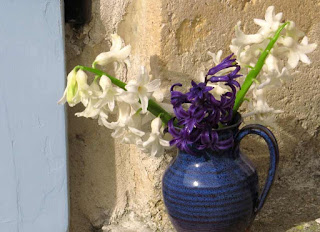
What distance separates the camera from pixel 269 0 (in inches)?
53.8

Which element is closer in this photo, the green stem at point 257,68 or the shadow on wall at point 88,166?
the green stem at point 257,68

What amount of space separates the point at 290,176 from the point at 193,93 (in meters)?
0.53

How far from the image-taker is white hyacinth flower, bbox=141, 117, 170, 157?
46.2 inches

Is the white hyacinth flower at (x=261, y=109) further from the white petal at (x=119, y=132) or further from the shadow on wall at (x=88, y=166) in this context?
the shadow on wall at (x=88, y=166)

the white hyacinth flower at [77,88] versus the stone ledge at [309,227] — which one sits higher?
the white hyacinth flower at [77,88]

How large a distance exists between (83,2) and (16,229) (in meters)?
0.55

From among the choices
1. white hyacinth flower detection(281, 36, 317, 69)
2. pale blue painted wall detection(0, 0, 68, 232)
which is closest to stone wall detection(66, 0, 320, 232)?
pale blue painted wall detection(0, 0, 68, 232)

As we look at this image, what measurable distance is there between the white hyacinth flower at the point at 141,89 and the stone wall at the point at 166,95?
20cm

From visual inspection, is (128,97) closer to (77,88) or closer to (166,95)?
(77,88)

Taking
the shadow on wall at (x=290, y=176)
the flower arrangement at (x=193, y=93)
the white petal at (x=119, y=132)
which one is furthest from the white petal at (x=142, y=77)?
the shadow on wall at (x=290, y=176)

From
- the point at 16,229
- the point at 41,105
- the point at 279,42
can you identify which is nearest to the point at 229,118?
the point at 279,42

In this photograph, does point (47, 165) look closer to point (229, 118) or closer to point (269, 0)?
point (229, 118)

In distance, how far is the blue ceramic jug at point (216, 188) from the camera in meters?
1.17

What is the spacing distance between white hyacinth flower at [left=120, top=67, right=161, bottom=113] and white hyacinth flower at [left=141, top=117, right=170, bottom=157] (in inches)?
2.4
